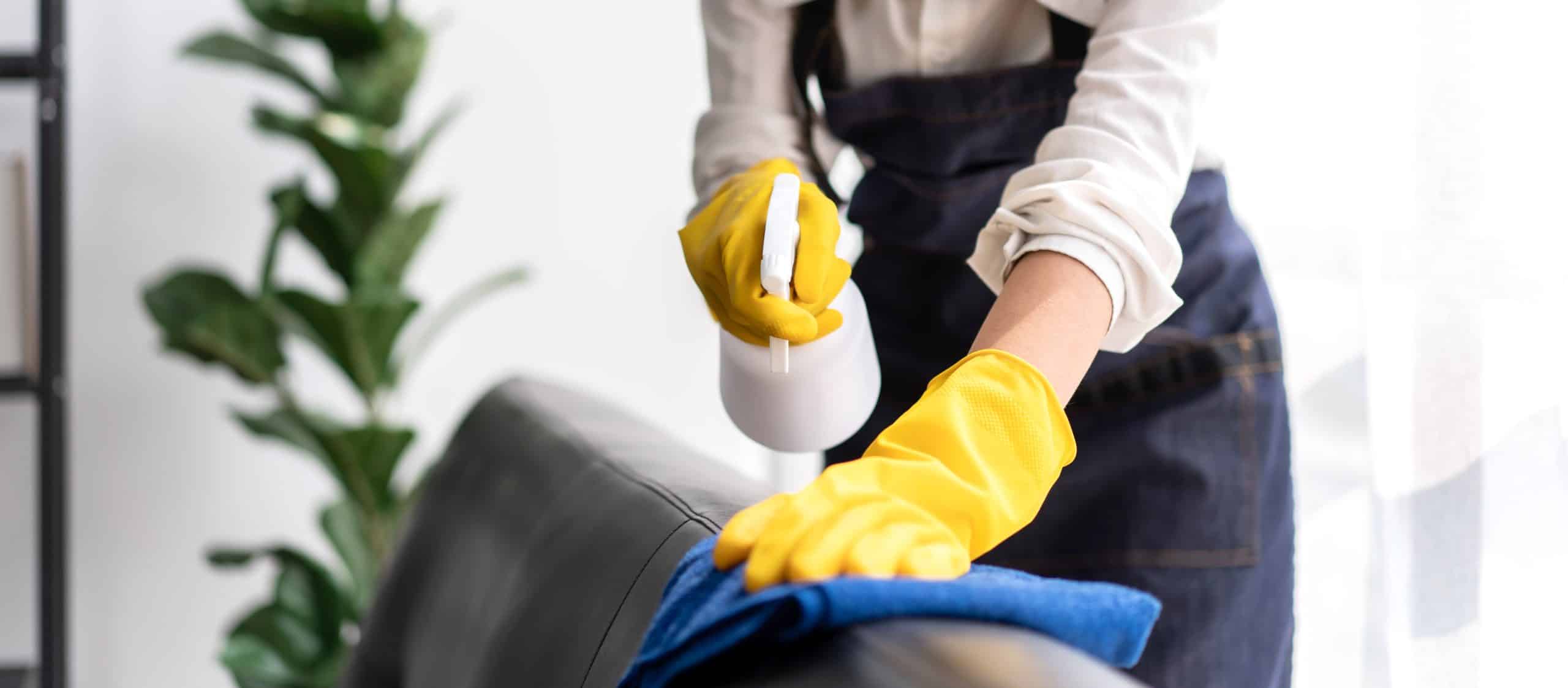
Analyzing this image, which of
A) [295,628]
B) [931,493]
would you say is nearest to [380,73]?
[295,628]

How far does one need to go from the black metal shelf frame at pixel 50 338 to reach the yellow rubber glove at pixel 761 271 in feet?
4.48

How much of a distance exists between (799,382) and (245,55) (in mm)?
1349

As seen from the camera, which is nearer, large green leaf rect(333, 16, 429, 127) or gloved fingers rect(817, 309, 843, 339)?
gloved fingers rect(817, 309, 843, 339)

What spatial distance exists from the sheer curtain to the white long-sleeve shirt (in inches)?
7.4

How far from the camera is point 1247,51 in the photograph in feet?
4.02

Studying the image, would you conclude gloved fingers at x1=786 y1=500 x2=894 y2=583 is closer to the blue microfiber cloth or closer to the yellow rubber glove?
the blue microfiber cloth

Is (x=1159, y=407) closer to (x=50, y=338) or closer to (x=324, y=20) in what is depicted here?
(x=324, y=20)

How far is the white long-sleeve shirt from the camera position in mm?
750

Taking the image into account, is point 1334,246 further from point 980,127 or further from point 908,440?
point 908,440

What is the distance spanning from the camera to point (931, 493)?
624 mm

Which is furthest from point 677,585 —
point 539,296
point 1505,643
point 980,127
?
point 539,296

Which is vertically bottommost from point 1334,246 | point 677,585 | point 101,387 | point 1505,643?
point 101,387

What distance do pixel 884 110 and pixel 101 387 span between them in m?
1.68

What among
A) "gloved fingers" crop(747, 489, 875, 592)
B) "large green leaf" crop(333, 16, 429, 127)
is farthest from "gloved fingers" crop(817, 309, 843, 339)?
"large green leaf" crop(333, 16, 429, 127)
